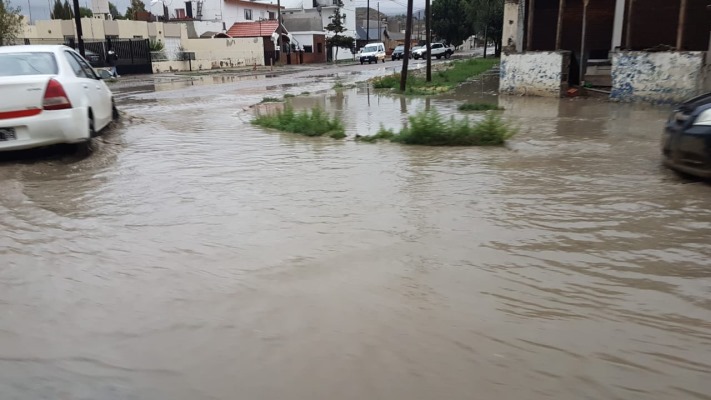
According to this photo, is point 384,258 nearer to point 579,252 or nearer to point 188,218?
point 579,252

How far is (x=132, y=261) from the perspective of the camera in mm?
4199

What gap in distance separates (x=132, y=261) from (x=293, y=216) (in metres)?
1.50

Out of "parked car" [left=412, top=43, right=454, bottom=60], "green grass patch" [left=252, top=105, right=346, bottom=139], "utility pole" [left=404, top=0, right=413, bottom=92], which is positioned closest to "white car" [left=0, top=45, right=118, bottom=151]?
"green grass patch" [left=252, top=105, right=346, bottom=139]

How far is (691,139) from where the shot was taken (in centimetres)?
593

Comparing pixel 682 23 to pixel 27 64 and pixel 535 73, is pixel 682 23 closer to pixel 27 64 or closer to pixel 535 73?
pixel 535 73

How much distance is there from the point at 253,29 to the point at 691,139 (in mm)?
54900

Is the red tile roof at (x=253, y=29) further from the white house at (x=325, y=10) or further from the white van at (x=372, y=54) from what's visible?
the white house at (x=325, y=10)

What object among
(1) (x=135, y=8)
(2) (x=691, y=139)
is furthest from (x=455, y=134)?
(1) (x=135, y=8)

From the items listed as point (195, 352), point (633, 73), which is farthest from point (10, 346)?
point (633, 73)

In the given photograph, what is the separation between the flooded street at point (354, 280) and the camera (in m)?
2.77

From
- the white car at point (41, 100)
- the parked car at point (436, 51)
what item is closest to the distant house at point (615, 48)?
the white car at point (41, 100)

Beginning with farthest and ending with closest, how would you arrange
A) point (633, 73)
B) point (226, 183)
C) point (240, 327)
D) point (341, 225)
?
point (633, 73)
point (226, 183)
point (341, 225)
point (240, 327)

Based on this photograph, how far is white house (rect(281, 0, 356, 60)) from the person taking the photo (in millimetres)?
70250

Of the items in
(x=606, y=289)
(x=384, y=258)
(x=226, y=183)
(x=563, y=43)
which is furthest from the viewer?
(x=563, y=43)
